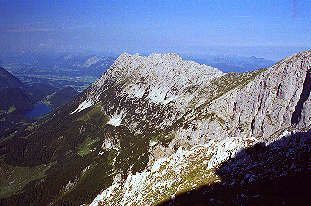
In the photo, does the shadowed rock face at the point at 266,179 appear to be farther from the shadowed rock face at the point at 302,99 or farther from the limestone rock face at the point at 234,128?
the shadowed rock face at the point at 302,99

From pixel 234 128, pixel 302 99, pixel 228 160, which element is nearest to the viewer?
pixel 228 160

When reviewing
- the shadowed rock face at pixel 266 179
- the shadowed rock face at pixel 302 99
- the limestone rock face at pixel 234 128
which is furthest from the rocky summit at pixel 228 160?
→ the shadowed rock face at pixel 302 99

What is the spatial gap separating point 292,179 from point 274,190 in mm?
2766

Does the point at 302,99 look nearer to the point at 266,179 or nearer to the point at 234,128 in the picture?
the point at 234,128

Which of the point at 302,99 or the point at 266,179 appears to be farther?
the point at 302,99

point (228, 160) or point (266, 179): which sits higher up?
point (266, 179)

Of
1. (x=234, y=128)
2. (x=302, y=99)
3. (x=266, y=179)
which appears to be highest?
(x=302, y=99)

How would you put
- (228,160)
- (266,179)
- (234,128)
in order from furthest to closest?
(234,128)
(228,160)
(266,179)

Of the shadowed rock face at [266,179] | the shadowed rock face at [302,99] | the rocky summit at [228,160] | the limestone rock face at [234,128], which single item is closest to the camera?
the shadowed rock face at [266,179]

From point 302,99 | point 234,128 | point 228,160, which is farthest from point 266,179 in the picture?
point 234,128

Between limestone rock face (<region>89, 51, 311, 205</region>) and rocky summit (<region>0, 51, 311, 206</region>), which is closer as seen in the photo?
rocky summit (<region>0, 51, 311, 206</region>)

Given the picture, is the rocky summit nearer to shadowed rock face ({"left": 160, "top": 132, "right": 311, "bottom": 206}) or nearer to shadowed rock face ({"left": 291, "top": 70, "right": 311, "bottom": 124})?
shadowed rock face ({"left": 160, "top": 132, "right": 311, "bottom": 206})

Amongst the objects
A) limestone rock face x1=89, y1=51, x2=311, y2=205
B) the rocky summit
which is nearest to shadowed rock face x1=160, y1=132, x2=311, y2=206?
the rocky summit

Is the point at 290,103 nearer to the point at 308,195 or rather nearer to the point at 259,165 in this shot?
the point at 259,165
